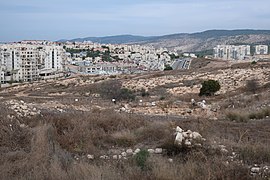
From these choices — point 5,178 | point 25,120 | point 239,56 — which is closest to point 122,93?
point 25,120

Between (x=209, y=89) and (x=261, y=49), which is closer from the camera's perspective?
(x=209, y=89)

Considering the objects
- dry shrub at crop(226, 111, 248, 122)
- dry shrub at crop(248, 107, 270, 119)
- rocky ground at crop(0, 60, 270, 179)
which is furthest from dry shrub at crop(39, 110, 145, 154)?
dry shrub at crop(248, 107, 270, 119)

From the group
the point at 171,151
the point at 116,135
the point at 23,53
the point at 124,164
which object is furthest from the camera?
the point at 23,53

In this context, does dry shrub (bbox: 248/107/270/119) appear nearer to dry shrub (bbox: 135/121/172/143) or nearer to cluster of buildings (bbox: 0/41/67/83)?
dry shrub (bbox: 135/121/172/143)

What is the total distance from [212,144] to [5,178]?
3.71m

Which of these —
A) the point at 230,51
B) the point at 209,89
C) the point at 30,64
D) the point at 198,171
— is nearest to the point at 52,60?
the point at 30,64

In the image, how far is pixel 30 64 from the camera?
98.5 metres

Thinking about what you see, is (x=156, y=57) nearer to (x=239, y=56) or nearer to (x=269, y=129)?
(x=239, y=56)

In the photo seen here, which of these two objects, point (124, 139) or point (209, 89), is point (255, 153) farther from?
point (209, 89)

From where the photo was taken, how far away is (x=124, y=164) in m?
5.41

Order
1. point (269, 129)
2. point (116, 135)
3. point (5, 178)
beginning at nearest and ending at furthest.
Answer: point (5, 178), point (116, 135), point (269, 129)

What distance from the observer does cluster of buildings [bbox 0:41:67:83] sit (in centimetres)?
9241

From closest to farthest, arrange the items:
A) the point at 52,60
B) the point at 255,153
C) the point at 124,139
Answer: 1. the point at 255,153
2. the point at 124,139
3. the point at 52,60

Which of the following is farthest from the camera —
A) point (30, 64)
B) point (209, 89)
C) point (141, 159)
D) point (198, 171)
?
point (30, 64)
